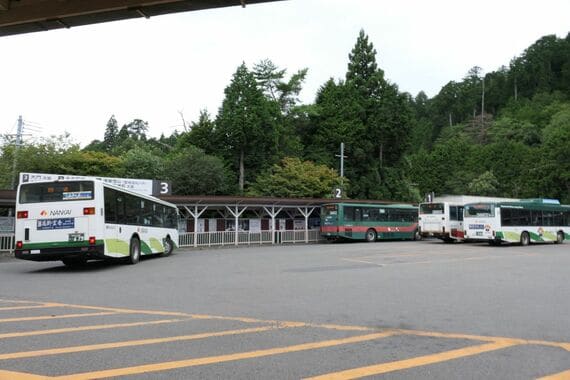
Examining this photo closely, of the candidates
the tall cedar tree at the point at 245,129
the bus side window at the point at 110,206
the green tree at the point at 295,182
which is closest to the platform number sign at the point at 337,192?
the green tree at the point at 295,182

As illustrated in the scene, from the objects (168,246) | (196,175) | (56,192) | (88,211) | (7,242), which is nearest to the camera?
(88,211)

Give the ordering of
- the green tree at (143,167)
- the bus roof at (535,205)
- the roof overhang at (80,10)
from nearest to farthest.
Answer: the roof overhang at (80,10) → the bus roof at (535,205) → the green tree at (143,167)

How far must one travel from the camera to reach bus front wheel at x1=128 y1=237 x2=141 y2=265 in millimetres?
16312

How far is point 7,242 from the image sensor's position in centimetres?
2128

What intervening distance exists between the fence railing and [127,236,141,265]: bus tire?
9.62 metres

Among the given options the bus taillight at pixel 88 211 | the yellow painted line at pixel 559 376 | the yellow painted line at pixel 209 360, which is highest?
the bus taillight at pixel 88 211

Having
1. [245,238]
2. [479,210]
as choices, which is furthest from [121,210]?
[479,210]

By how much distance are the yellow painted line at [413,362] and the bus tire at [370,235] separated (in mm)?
26493

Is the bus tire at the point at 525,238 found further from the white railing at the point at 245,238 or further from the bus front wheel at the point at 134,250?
the bus front wheel at the point at 134,250

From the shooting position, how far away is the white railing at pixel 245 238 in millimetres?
26906

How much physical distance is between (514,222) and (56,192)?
2447 centimetres

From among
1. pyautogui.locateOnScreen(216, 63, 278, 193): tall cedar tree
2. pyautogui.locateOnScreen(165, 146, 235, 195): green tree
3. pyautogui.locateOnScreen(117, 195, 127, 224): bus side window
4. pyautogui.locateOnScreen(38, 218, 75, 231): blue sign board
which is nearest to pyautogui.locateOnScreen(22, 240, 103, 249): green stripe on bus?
pyautogui.locateOnScreen(38, 218, 75, 231): blue sign board

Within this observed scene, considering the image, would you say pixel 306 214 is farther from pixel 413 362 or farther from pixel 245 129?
pixel 413 362

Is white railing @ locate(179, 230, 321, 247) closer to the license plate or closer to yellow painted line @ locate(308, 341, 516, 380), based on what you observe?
the license plate
